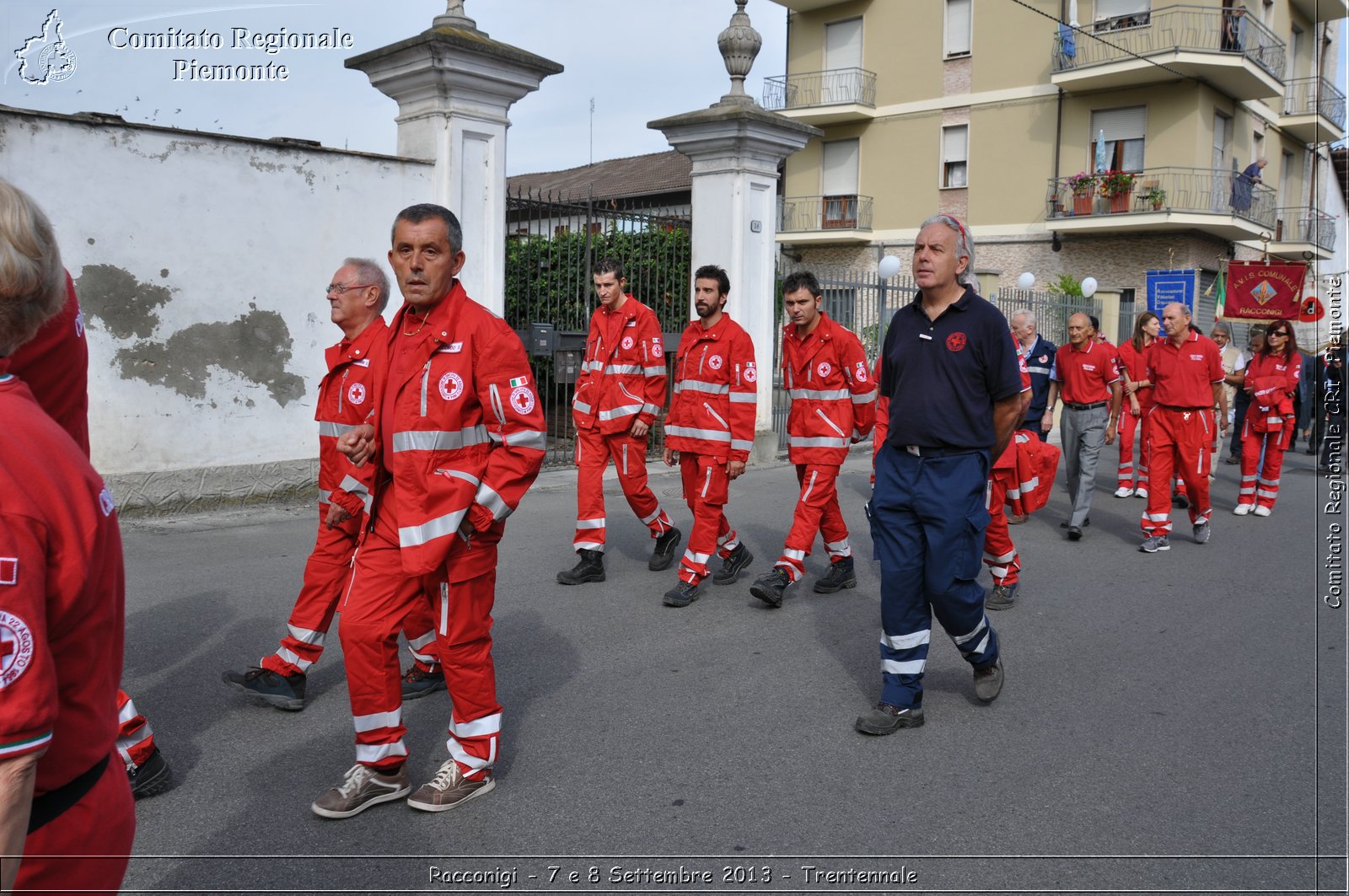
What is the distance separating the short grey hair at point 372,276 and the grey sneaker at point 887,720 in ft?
9.03

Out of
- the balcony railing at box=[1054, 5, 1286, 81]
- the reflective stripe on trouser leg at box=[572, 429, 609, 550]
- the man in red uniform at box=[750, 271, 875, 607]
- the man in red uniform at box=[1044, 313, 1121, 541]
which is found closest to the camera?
the man in red uniform at box=[750, 271, 875, 607]

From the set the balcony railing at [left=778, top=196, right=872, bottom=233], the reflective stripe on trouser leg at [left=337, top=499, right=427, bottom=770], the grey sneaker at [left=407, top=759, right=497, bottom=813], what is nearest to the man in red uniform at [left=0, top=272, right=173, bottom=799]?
the reflective stripe on trouser leg at [left=337, top=499, right=427, bottom=770]

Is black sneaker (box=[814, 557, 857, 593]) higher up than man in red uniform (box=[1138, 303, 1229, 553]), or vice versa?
man in red uniform (box=[1138, 303, 1229, 553])

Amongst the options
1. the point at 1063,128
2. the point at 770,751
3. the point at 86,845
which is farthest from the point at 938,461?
the point at 1063,128

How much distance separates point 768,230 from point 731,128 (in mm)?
1360

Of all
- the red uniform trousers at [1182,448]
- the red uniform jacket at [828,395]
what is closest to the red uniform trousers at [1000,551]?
the red uniform jacket at [828,395]

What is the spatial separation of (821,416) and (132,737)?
172 inches

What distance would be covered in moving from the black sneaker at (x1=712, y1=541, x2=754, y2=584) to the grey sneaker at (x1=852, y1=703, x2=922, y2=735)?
→ 2.61 meters

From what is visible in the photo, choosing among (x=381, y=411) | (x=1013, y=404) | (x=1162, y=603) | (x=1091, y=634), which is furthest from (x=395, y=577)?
(x=1162, y=603)

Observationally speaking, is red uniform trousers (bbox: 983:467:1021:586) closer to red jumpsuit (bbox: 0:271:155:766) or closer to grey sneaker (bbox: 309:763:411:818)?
grey sneaker (bbox: 309:763:411:818)

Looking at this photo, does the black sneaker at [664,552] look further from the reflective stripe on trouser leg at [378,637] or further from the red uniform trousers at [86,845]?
the red uniform trousers at [86,845]

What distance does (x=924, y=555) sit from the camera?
15.5ft

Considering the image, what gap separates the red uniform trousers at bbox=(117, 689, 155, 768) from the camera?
12.2 ft

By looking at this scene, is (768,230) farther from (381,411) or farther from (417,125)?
(381,411)
